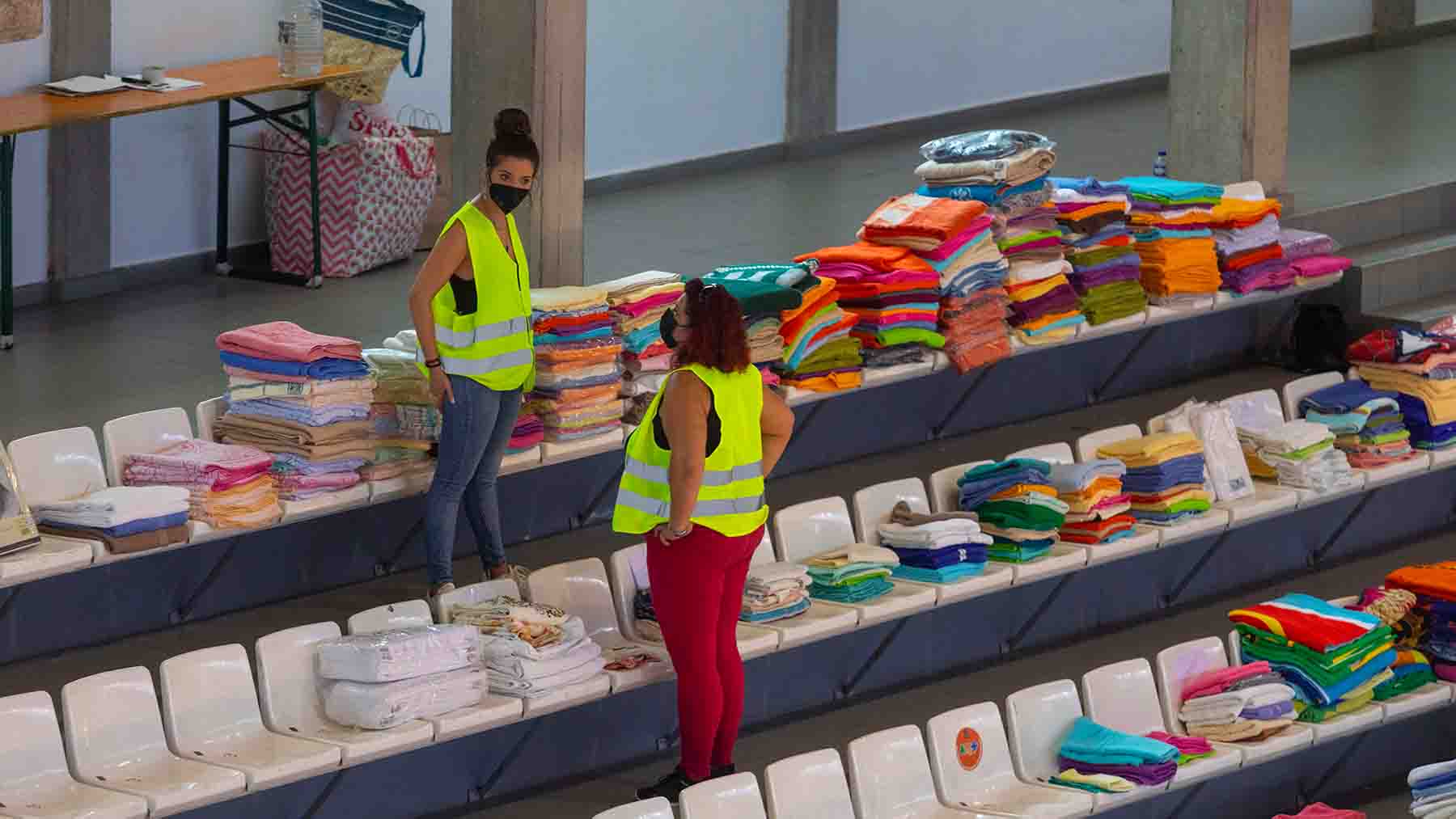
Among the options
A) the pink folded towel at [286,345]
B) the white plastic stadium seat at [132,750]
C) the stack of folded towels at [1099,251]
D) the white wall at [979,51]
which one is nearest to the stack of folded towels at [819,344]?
the stack of folded towels at [1099,251]

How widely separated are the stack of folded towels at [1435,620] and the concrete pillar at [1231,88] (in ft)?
9.38

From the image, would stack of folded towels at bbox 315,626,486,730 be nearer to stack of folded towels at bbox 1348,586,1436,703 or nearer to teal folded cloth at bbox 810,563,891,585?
teal folded cloth at bbox 810,563,891,585

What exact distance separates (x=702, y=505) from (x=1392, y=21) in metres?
11.6

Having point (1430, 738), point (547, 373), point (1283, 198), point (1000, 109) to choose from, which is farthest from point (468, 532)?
point (1000, 109)

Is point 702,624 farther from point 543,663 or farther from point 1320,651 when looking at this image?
point 1320,651

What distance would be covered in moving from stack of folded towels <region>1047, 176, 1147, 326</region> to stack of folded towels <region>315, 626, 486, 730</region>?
344 cm

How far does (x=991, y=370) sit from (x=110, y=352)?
3545 mm

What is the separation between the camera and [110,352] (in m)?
9.68

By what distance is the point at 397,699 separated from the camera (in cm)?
662

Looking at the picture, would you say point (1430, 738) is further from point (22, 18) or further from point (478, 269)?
point (22, 18)

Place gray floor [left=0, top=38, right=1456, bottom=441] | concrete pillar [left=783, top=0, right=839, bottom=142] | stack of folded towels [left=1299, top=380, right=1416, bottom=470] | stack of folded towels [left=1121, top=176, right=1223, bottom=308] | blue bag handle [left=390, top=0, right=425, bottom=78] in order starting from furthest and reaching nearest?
1. concrete pillar [left=783, top=0, right=839, bottom=142]
2. blue bag handle [left=390, top=0, right=425, bottom=78]
3. stack of folded towels [left=1121, top=176, right=1223, bottom=308]
4. gray floor [left=0, top=38, right=1456, bottom=441]
5. stack of folded towels [left=1299, top=380, right=1416, bottom=470]

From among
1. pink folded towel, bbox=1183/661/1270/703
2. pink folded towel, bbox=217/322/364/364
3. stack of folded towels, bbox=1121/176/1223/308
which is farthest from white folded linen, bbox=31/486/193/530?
stack of folded towels, bbox=1121/176/1223/308

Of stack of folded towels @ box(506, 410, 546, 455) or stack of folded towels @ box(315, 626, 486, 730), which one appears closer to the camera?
stack of folded towels @ box(315, 626, 486, 730)

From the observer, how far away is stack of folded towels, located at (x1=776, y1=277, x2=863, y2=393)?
8.37 m
